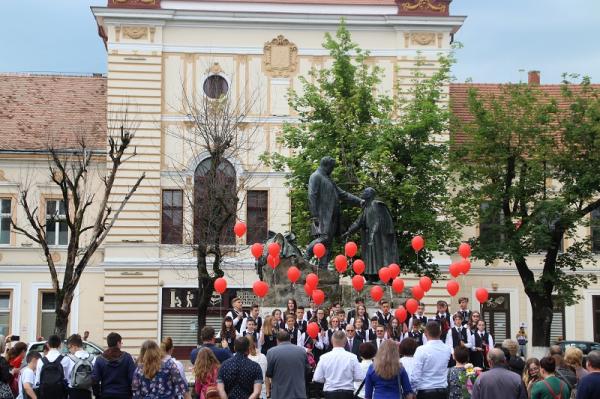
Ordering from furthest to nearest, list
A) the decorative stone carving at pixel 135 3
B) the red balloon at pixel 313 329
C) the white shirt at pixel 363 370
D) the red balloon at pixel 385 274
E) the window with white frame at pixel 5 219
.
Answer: the window with white frame at pixel 5 219 < the decorative stone carving at pixel 135 3 < the red balloon at pixel 385 274 < the red balloon at pixel 313 329 < the white shirt at pixel 363 370

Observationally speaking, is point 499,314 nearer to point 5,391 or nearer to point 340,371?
point 340,371

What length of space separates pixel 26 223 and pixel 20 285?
239 cm

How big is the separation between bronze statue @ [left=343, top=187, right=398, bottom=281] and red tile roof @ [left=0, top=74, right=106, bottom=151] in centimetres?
2082

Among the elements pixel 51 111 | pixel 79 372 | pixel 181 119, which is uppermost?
pixel 51 111

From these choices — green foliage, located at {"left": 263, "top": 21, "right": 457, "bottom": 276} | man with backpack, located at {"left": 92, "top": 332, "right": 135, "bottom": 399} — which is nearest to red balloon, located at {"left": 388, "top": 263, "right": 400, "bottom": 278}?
man with backpack, located at {"left": 92, "top": 332, "right": 135, "bottom": 399}

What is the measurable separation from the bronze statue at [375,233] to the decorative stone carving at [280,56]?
18.8 metres

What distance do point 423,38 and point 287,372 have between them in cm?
2855

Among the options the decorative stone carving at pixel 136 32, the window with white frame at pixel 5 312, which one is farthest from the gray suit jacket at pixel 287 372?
the window with white frame at pixel 5 312

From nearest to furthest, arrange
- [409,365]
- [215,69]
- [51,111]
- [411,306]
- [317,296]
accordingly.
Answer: [409,365] → [411,306] → [317,296] → [215,69] → [51,111]

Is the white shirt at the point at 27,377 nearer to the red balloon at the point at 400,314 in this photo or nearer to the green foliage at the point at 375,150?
the red balloon at the point at 400,314

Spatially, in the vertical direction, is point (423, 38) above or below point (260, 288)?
above

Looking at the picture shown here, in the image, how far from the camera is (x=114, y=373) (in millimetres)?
13617

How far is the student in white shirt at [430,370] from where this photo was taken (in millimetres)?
13883

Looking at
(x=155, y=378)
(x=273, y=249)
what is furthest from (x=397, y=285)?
(x=155, y=378)
